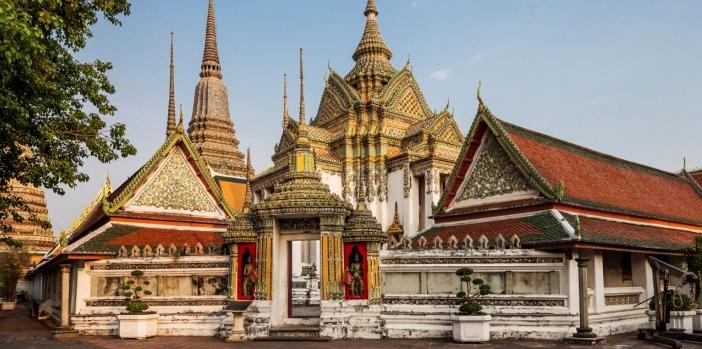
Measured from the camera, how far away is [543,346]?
40.4 ft

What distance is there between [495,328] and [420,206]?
1689cm

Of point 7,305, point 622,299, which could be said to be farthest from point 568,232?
point 7,305

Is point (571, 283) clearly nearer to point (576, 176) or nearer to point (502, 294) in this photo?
point (502, 294)

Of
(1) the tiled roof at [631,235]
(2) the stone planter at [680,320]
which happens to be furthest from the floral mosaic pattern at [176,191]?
(2) the stone planter at [680,320]

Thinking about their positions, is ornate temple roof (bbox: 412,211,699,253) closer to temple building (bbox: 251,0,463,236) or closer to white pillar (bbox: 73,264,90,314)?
white pillar (bbox: 73,264,90,314)

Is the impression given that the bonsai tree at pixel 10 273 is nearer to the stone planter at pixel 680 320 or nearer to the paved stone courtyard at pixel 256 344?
the paved stone courtyard at pixel 256 344

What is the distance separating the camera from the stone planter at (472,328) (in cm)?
1302

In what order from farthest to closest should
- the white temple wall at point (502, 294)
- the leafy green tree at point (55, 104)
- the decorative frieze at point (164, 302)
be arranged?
1. the decorative frieze at point (164, 302)
2. the white temple wall at point (502, 294)
3. the leafy green tree at point (55, 104)

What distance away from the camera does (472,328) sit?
42.8ft

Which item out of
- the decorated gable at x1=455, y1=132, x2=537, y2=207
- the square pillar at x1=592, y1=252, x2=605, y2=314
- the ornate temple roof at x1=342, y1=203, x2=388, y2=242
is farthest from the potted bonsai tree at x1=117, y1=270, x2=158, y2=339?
the square pillar at x1=592, y1=252, x2=605, y2=314

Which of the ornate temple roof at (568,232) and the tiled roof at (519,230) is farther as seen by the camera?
the tiled roof at (519,230)

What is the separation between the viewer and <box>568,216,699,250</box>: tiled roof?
14.1 metres

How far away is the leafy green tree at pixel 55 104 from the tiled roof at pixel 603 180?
431 inches

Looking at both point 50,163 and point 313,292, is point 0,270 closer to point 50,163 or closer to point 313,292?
point 313,292
